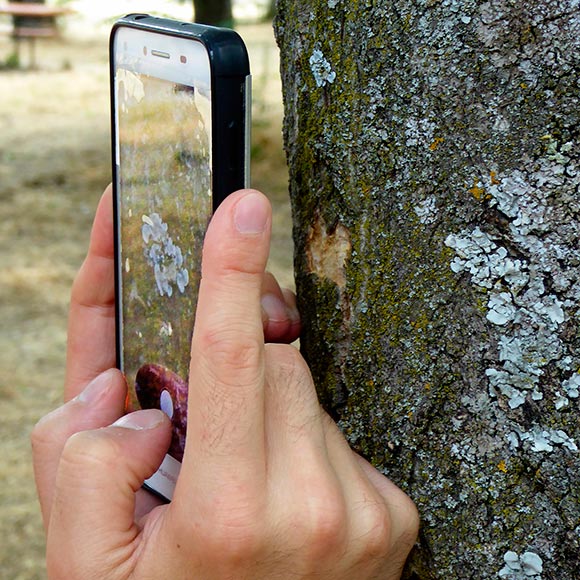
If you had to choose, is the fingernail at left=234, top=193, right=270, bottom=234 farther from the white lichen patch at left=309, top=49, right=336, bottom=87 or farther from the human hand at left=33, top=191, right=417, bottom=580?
the white lichen patch at left=309, top=49, right=336, bottom=87

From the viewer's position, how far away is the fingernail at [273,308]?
3.84 ft

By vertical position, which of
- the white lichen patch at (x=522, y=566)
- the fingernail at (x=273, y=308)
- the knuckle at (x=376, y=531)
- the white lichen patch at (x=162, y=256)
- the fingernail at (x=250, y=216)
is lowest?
the white lichen patch at (x=522, y=566)

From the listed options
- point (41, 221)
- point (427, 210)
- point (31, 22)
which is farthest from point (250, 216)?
point (31, 22)

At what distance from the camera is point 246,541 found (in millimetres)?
889

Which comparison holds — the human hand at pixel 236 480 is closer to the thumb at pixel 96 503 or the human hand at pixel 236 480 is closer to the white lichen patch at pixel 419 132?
the thumb at pixel 96 503

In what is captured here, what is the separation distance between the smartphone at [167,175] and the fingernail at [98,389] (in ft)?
0.31

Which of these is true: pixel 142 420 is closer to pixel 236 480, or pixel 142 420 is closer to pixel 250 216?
pixel 236 480

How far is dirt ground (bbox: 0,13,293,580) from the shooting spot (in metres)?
3.10

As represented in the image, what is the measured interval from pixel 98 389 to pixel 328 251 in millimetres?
350

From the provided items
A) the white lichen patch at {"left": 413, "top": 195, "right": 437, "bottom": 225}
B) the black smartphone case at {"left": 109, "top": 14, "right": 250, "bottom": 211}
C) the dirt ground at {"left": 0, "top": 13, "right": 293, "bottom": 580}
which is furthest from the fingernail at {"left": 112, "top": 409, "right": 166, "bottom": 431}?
the dirt ground at {"left": 0, "top": 13, "right": 293, "bottom": 580}

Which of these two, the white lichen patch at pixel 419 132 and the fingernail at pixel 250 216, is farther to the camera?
the white lichen patch at pixel 419 132

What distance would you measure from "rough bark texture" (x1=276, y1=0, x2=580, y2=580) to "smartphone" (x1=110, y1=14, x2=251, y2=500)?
0.47ft

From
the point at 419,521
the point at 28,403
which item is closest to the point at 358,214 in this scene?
the point at 419,521

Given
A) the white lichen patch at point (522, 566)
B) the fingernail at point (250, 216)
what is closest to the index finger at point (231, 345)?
the fingernail at point (250, 216)
